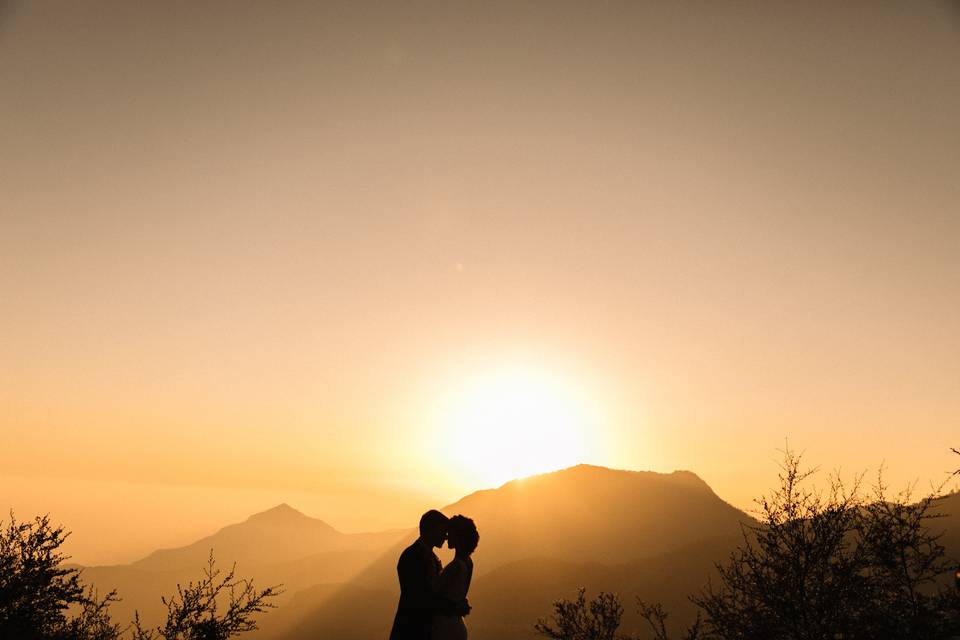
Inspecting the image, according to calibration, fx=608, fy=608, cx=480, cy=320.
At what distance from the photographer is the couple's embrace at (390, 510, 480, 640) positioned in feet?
22.8

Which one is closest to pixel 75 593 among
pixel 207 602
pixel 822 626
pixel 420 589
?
pixel 207 602

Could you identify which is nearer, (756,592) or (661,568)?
(756,592)

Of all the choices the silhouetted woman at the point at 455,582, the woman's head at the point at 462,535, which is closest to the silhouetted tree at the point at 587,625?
the silhouetted woman at the point at 455,582

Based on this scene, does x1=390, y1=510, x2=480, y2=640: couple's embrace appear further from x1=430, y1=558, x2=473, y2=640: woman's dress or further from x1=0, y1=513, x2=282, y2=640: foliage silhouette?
x1=0, y1=513, x2=282, y2=640: foliage silhouette

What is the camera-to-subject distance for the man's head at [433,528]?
7.17 meters

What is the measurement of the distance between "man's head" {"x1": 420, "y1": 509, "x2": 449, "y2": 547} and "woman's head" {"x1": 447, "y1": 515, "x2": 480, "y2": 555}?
0.10m

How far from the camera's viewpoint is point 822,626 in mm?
12180

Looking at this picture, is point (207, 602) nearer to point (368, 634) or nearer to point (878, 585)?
point (878, 585)

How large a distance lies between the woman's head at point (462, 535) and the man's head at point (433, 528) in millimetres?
100

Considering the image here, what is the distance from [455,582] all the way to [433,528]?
26.0 inches

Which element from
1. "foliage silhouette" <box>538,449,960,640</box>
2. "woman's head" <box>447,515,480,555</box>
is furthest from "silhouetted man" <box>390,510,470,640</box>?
"foliage silhouette" <box>538,449,960,640</box>

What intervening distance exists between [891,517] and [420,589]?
1416cm

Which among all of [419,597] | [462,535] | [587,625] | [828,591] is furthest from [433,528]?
[587,625]

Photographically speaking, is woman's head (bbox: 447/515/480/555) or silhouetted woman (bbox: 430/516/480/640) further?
woman's head (bbox: 447/515/480/555)
